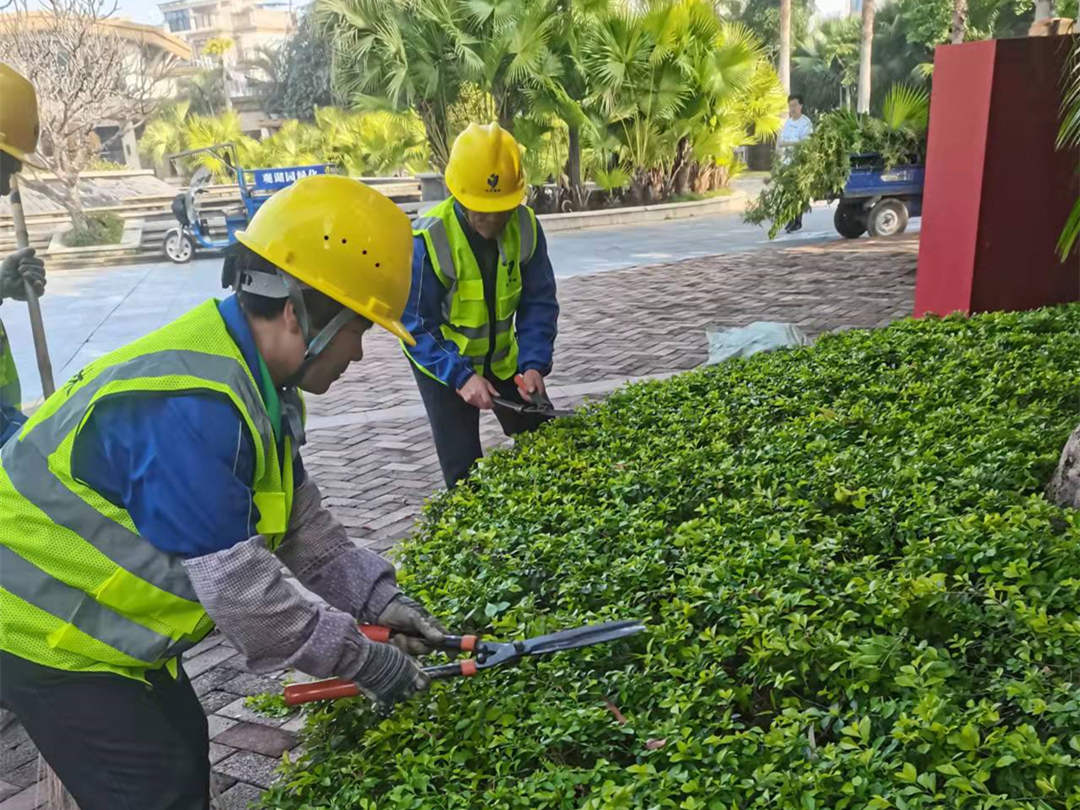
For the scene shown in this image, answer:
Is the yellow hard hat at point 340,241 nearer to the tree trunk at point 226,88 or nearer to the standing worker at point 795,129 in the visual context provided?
the standing worker at point 795,129

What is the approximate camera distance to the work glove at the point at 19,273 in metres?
3.98

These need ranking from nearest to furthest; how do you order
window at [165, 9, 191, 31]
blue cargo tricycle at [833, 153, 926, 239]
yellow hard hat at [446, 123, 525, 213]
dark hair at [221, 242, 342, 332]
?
1. dark hair at [221, 242, 342, 332]
2. yellow hard hat at [446, 123, 525, 213]
3. window at [165, 9, 191, 31]
4. blue cargo tricycle at [833, 153, 926, 239]

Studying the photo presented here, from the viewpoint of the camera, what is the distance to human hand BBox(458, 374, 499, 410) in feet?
12.6

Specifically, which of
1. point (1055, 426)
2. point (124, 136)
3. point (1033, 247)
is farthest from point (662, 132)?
point (1055, 426)

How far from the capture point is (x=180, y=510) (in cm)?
172

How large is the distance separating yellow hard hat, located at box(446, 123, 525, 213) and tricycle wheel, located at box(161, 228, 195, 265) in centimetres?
1159

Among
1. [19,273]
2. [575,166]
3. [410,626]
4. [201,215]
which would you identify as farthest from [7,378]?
[575,166]

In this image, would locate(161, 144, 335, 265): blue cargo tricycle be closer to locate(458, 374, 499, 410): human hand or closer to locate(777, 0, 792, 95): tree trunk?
locate(458, 374, 499, 410): human hand

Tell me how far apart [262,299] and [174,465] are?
395 mm

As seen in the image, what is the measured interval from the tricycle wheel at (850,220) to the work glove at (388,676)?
13024 mm

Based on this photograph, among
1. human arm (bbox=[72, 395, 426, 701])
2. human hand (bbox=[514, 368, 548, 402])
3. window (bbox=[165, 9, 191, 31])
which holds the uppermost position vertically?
window (bbox=[165, 9, 191, 31])

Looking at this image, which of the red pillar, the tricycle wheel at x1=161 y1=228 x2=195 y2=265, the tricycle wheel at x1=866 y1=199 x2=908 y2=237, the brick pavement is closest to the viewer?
the brick pavement

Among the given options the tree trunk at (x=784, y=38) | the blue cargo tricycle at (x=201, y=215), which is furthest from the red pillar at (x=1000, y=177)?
the tree trunk at (x=784, y=38)

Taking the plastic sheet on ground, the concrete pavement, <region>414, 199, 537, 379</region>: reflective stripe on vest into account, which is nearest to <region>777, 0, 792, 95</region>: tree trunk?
the concrete pavement
